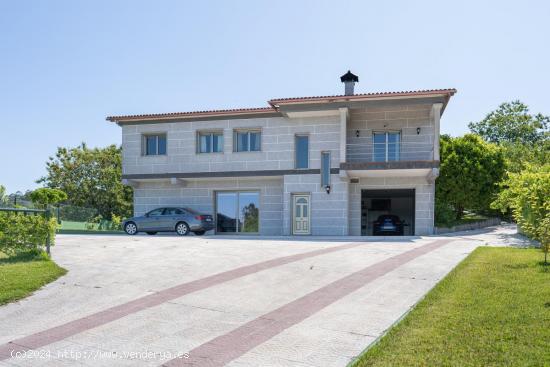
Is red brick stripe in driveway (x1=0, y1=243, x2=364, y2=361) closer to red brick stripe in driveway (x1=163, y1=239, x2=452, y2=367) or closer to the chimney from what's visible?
red brick stripe in driveway (x1=163, y1=239, x2=452, y2=367)

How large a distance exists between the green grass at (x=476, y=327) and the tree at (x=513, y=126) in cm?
4599

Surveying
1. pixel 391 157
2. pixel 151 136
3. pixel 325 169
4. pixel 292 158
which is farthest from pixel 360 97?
pixel 151 136

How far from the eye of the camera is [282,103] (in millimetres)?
20406

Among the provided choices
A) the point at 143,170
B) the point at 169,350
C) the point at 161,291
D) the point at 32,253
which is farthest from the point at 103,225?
the point at 169,350

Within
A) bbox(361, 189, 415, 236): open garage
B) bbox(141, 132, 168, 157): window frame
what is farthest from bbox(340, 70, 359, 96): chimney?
bbox(141, 132, 168, 157): window frame

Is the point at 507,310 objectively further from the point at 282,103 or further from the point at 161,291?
the point at 282,103

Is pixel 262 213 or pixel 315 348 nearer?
A: pixel 315 348

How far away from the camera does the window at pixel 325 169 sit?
20828mm

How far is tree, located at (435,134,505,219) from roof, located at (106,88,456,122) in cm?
746

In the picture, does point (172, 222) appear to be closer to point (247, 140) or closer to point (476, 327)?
point (247, 140)

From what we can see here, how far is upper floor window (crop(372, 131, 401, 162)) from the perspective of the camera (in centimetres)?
2134

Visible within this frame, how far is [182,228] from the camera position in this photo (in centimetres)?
2102

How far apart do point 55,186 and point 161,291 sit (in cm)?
3566

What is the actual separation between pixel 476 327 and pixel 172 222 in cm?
1726
